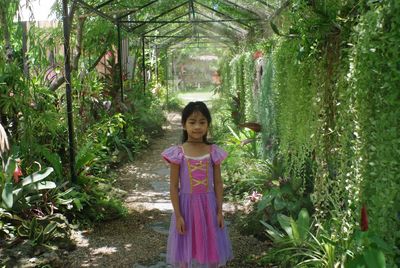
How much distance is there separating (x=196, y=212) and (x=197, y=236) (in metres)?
0.14

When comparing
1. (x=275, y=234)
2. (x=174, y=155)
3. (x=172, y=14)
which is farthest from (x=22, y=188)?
(x=172, y=14)

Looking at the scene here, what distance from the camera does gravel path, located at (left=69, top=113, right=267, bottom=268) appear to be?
358 cm

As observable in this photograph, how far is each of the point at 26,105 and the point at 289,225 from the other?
2.43 metres

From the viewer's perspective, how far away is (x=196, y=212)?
279cm

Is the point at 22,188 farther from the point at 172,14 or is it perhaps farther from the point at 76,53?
the point at 172,14

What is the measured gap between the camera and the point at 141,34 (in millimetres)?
11102

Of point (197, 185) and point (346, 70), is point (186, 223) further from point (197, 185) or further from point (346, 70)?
point (346, 70)

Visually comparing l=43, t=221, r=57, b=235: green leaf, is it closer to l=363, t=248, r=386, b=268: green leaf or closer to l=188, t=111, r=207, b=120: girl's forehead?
l=188, t=111, r=207, b=120: girl's forehead

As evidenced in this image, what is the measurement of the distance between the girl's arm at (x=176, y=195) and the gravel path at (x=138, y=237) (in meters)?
0.85

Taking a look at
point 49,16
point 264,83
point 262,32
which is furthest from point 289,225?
point 262,32

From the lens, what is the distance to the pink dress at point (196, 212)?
9.14 feet

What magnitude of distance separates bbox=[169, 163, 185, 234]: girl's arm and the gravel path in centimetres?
85

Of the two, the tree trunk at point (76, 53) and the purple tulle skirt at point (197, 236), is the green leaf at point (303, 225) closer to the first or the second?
the purple tulle skirt at point (197, 236)

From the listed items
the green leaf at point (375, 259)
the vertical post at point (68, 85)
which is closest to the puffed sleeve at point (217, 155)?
the green leaf at point (375, 259)
